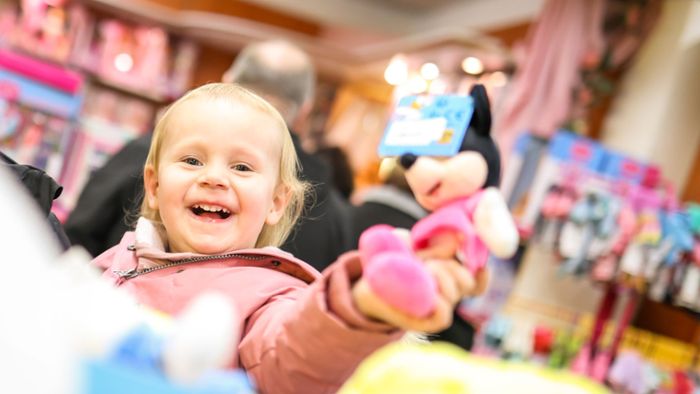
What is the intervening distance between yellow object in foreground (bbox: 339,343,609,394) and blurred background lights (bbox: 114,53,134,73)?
4.46 m

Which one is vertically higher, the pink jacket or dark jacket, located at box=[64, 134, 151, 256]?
the pink jacket

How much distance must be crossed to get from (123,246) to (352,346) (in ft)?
1.37

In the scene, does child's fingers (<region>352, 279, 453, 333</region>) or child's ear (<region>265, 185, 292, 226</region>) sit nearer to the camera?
child's fingers (<region>352, 279, 453, 333</region>)

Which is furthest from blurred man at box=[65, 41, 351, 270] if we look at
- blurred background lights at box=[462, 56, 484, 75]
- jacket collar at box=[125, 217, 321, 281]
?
blurred background lights at box=[462, 56, 484, 75]

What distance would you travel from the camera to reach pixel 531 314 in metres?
3.18

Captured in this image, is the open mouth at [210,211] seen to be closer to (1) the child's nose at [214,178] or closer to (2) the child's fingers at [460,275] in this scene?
(1) the child's nose at [214,178]

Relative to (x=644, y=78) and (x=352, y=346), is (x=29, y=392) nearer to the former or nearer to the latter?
(x=352, y=346)

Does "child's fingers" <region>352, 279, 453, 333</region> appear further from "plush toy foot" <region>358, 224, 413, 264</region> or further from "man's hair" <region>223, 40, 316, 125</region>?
"man's hair" <region>223, 40, 316, 125</region>

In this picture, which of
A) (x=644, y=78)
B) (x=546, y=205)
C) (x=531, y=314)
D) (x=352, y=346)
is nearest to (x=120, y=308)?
(x=352, y=346)

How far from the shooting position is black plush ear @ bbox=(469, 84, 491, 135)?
26.7 inches

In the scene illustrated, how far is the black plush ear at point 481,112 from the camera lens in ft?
2.22

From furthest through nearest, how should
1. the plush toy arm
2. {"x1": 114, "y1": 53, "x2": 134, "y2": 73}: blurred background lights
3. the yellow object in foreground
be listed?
{"x1": 114, "y1": 53, "x2": 134, "y2": 73}: blurred background lights → the plush toy arm → the yellow object in foreground

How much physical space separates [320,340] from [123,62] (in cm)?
439

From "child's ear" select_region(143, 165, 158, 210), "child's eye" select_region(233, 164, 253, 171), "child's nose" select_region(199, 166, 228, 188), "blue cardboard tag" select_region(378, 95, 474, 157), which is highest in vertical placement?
"blue cardboard tag" select_region(378, 95, 474, 157)
